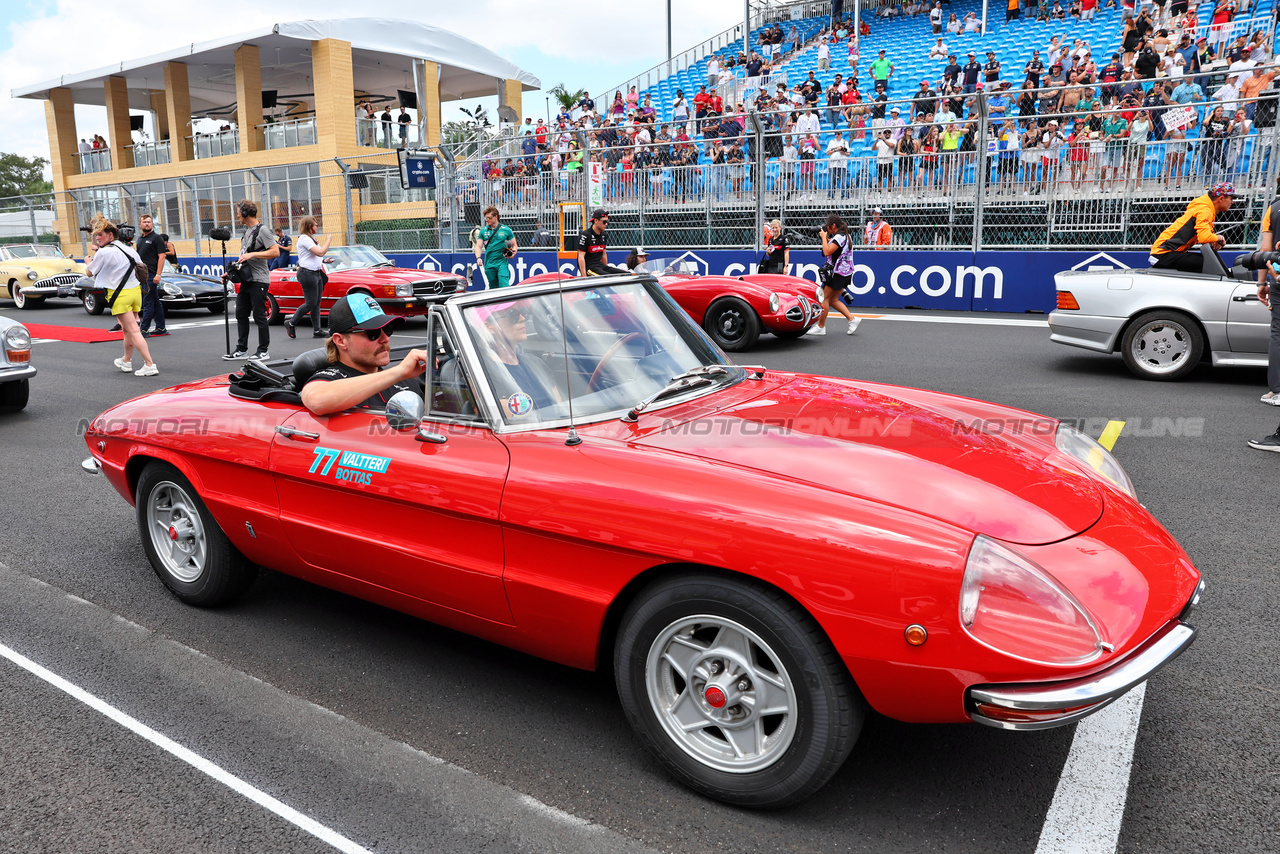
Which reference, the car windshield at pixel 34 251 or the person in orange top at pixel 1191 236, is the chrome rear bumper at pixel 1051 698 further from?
the car windshield at pixel 34 251

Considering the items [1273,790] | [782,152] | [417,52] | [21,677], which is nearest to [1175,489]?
[1273,790]

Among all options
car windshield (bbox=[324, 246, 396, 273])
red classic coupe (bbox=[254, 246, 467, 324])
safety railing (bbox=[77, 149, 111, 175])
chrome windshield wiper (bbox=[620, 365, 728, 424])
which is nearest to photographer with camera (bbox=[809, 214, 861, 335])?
red classic coupe (bbox=[254, 246, 467, 324])

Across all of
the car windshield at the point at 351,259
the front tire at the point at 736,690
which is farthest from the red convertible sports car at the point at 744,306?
the front tire at the point at 736,690

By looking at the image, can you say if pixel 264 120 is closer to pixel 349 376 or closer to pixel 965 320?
pixel 965 320

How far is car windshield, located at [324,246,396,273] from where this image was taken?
15.0m

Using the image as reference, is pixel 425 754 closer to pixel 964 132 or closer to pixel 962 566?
pixel 962 566

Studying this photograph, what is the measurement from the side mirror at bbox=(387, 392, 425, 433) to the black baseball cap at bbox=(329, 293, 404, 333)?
707 millimetres

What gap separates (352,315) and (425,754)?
68.5 inches

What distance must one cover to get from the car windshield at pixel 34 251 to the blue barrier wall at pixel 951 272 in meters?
15.6

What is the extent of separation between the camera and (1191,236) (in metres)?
9.34

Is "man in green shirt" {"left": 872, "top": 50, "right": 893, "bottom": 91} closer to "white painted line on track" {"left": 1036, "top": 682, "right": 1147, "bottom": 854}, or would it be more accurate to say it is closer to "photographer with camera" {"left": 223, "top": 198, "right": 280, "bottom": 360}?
"photographer with camera" {"left": 223, "top": 198, "right": 280, "bottom": 360}

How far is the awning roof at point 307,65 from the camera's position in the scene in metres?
30.3

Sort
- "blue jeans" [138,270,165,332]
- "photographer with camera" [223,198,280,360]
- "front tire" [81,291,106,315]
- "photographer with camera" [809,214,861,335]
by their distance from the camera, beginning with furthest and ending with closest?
"front tire" [81,291,106,315], "blue jeans" [138,270,165,332], "photographer with camera" [809,214,861,335], "photographer with camera" [223,198,280,360]

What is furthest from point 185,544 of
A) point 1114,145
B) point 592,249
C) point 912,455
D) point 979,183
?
point 1114,145
